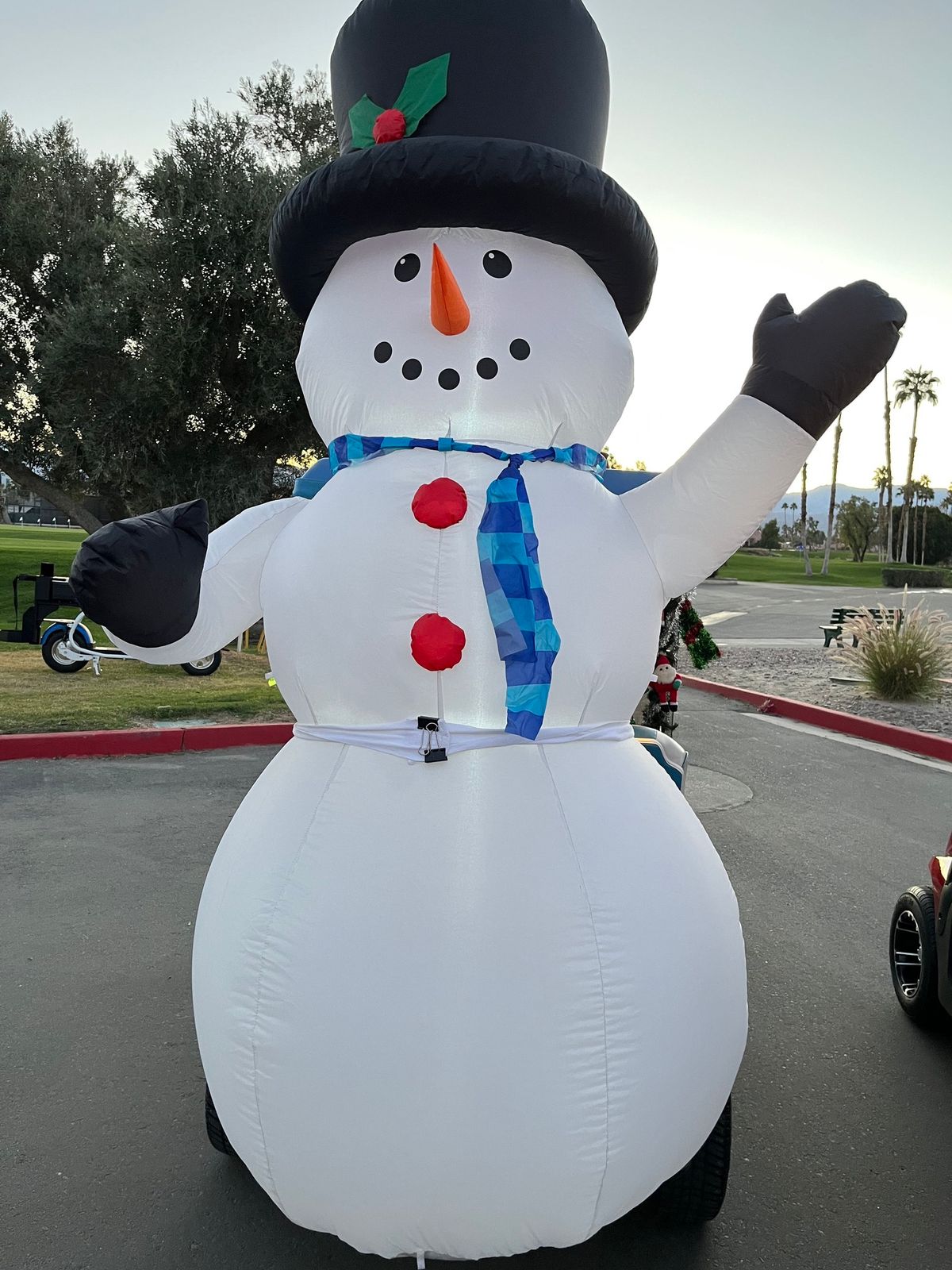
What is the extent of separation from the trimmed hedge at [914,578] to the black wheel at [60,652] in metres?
41.3

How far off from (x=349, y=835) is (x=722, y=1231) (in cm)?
135

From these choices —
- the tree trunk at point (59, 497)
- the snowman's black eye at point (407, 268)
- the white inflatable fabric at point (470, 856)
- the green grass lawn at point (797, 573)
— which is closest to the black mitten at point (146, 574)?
the white inflatable fabric at point (470, 856)

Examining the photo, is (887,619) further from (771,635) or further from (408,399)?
(408,399)

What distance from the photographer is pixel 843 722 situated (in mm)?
9258

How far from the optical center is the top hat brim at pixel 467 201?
2.06 m

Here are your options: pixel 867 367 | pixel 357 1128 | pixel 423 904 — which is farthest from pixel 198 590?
pixel 867 367

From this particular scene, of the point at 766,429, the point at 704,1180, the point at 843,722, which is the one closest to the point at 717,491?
the point at 766,429

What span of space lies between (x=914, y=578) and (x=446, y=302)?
48620mm

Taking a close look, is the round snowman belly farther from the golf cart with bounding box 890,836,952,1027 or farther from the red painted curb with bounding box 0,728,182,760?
the red painted curb with bounding box 0,728,182,760

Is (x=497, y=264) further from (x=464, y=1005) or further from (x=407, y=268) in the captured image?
(x=464, y=1005)

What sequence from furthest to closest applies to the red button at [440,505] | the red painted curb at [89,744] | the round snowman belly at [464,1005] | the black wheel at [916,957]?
the red painted curb at [89,744], the black wheel at [916,957], the red button at [440,505], the round snowman belly at [464,1005]

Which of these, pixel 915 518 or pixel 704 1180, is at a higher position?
pixel 915 518

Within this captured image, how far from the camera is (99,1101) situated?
2746 mm

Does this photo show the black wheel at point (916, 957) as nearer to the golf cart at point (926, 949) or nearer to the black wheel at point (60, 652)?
the golf cart at point (926, 949)
